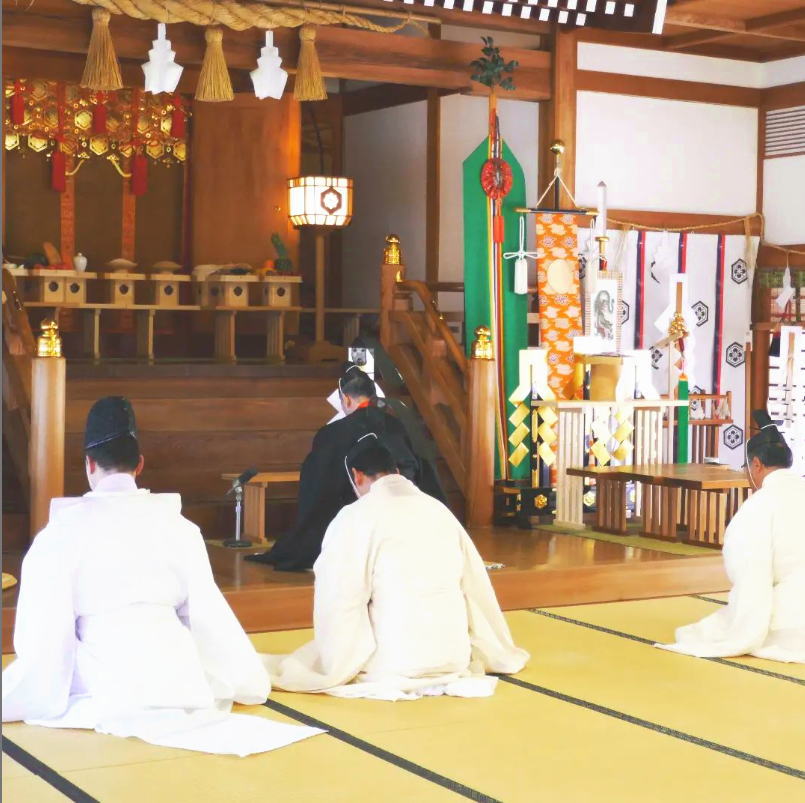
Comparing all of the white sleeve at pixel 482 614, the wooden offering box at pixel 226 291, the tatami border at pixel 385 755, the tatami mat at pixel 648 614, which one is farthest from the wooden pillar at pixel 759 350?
the tatami border at pixel 385 755

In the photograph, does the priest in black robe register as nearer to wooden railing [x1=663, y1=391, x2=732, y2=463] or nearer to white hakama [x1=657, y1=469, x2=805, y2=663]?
white hakama [x1=657, y1=469, x2=805, y2=663]

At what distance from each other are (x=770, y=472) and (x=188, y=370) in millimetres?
3900

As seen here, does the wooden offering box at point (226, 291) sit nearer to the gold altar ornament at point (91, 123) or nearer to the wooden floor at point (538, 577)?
the gold altar ornament at point (91, 123)

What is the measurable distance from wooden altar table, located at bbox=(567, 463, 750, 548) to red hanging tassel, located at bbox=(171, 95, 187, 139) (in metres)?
4.51

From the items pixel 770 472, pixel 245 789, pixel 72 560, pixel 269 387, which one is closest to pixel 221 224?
pixel 269 387

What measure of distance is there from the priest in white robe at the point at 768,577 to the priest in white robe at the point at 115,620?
1.97m

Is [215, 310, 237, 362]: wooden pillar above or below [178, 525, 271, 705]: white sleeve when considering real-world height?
above

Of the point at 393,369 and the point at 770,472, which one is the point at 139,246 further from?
the point at 770,472

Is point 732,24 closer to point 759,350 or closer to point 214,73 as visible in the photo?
point 759,350

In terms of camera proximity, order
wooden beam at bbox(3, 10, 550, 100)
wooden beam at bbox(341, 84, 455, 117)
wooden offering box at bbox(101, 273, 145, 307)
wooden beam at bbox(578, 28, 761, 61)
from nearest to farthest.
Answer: wooden beam at bbox(3, 10, 550, 100)
wooden beam at bbox(578, 28, 761, 61)
wooden offering box at bbox(101, 273, 145, 307)
wooden beam at bbox(341, 84, 455, 117)

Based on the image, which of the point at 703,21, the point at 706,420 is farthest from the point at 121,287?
the point at 703,21

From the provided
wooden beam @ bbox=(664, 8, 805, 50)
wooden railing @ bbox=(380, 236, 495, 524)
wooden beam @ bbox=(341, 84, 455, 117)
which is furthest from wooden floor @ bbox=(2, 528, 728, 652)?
wooden beam @ bbox=(341, 84, 455, 117)

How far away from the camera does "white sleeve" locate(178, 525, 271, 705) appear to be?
412cm

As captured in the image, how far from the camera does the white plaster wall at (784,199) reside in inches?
365
